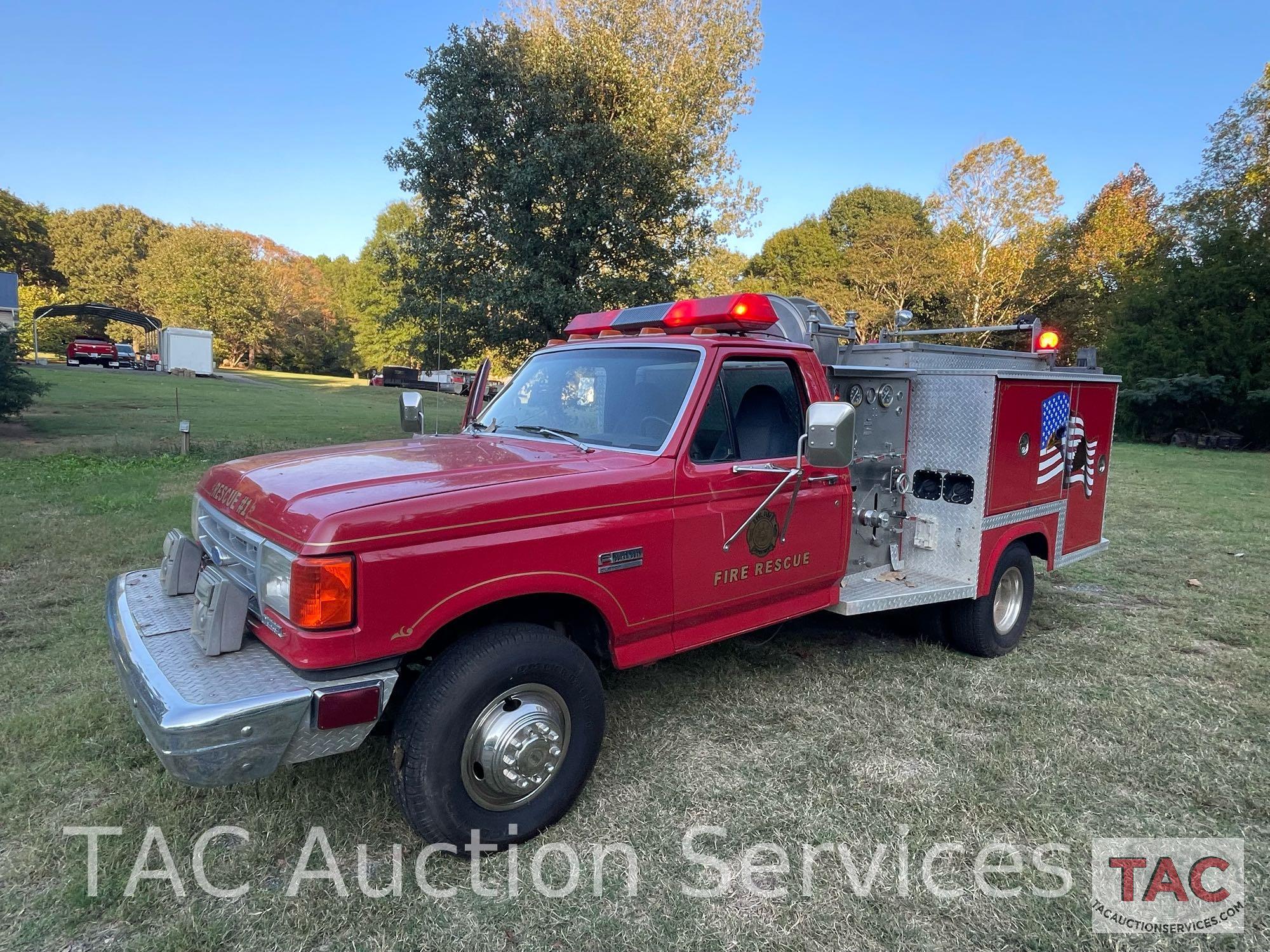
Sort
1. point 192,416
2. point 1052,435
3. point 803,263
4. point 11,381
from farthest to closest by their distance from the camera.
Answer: point 803,263, point 192,416, point 11,381, point 1052,435

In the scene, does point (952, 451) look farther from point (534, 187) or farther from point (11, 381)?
point (11, 381)

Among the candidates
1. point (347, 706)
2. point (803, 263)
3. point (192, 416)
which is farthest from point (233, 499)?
point (803, 263)

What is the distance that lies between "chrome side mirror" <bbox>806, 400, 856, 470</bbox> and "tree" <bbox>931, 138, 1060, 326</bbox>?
33.0m

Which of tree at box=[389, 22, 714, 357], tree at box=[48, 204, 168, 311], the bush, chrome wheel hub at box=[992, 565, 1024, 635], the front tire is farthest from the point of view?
tree at box=[48, 204, 168, 311]

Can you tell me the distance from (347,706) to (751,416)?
2.27 m

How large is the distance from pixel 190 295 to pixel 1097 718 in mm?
59874

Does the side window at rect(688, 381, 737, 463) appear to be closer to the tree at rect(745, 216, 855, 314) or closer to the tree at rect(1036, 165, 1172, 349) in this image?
the tree at rect(1036, 165, 1172, 349)

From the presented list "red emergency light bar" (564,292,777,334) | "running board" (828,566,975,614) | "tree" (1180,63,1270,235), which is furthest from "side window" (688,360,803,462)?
"tree" (1180,63,1270,235)

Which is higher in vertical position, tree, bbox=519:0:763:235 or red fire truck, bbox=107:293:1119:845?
tree, bbox=519:0:763:235

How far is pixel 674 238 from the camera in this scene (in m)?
14.0

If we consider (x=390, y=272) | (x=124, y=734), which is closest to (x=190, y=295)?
(x=390, y=272)

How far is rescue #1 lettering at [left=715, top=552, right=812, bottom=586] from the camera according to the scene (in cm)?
351

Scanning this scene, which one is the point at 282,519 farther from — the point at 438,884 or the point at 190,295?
the point at 190,295

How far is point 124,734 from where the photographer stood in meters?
3.59
